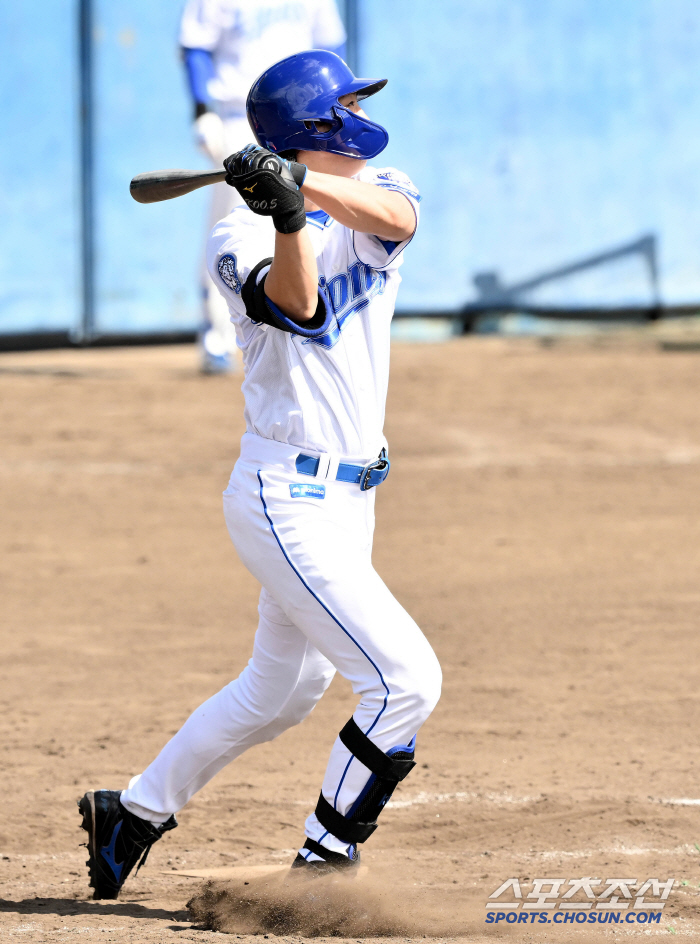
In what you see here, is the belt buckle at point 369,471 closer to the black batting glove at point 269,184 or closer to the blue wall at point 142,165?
the black batting glove at point 269,184

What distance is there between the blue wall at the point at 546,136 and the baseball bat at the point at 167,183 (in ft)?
29.2

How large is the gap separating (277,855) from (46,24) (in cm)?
911

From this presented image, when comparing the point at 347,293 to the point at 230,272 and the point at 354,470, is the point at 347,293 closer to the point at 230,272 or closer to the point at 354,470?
the point at 230,272

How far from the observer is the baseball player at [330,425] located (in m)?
3.10

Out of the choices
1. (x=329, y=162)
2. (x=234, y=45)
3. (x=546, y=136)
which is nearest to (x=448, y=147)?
(x=546, y=136)

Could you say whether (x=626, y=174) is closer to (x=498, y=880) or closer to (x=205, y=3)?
(x=205, y=3)

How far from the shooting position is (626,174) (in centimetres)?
1231

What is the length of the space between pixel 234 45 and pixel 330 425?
6.25m

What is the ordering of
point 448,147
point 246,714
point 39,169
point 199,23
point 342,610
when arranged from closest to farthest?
point 342,610 < point 246,714 < point 199,23 < point 39,169 < point 448,147

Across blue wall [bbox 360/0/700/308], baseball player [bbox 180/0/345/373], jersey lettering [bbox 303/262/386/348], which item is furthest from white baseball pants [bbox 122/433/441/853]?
blue wall [bbox 360/0/700/308]

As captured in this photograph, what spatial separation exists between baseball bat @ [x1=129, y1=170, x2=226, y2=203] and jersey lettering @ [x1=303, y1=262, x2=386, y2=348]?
345 millimetres

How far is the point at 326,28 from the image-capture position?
8.77m

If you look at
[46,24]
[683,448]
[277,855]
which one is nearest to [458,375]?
[683,448]

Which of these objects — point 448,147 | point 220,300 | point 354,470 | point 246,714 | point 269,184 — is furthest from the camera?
point 448,147
